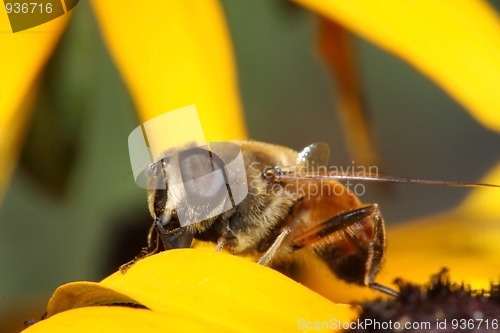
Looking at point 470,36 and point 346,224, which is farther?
point 470,36

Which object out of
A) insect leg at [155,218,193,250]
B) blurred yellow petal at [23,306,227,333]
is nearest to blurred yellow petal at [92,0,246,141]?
insect leg at [155,218,193,250]

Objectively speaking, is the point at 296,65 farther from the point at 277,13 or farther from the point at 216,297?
the point at 216,297

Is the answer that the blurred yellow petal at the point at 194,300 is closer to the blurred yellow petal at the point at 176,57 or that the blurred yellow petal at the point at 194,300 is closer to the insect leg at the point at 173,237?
the insect leg at the point at 173,237

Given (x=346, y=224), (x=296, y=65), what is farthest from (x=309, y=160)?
(x=296, y=65)

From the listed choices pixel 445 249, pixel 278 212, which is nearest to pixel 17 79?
pixel 278 212

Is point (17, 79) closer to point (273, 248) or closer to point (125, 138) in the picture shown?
point (125, 138)

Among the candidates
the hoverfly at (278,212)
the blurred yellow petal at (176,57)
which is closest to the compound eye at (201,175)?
the hoverfly at (278,212)

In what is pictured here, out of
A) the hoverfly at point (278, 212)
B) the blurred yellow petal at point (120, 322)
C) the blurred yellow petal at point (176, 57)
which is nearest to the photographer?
the blurred yellow petal at point (120, 322)
